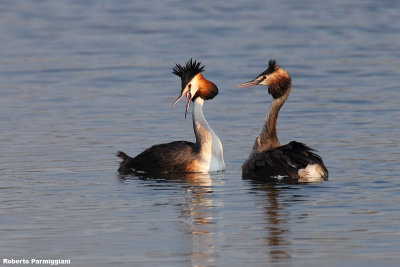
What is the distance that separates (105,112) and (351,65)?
7288mm

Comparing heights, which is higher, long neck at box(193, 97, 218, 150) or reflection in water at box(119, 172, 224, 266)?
long neck at box(193, 97, 218, 150)

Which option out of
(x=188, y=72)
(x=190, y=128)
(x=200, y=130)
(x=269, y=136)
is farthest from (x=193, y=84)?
(x=190, y=128)

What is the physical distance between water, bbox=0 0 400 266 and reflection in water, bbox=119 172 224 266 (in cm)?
3

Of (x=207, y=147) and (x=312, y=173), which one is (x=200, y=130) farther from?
(x=312, y=173)

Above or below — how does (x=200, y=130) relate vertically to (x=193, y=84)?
below

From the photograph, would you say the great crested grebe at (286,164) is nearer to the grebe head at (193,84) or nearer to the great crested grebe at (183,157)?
the great crested grebe at (183,157)

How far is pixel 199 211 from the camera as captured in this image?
38.8ft

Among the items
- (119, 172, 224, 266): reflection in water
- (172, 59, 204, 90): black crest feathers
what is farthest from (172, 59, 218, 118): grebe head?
(119, 172, 224, 266): reflection in water

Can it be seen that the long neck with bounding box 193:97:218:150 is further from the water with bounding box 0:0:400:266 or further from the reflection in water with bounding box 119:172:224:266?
the water with bounding box 0:0:400:266

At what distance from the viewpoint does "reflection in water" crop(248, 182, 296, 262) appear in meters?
9.80

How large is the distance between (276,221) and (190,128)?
6.78 m

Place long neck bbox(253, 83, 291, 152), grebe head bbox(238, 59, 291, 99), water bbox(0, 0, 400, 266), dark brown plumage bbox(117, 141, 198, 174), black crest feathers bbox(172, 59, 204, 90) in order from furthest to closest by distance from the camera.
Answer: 1. black crest feathers bbox(172, 59, 204, 90)
2. grebe head bbox(238, 59, 291, 99)
3. dark brown plumage bbox(117, 141, 198, 174)
4. long neck bbox(253, 83, 291, 152)
5. water bbox(0, 0, 400, 266)

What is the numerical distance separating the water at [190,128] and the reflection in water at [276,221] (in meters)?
0.02

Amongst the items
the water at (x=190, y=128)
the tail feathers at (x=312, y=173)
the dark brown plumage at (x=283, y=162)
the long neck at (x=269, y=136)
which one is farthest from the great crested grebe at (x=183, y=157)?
the tail feathers at (x=312, y=173)
